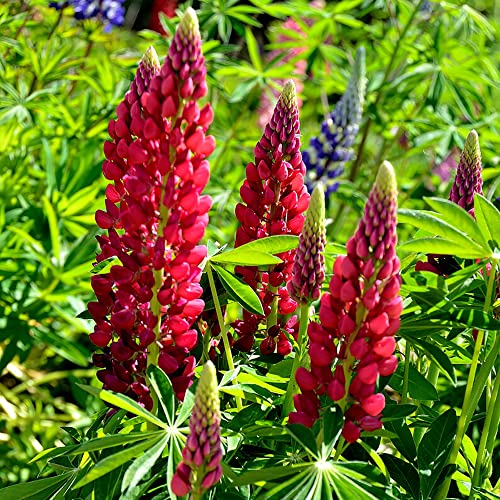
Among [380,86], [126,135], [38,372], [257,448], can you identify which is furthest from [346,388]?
[380,86]

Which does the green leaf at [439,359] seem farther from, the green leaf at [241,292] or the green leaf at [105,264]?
the green leaf at [105,264]

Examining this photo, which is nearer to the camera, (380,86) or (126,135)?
(126,135)

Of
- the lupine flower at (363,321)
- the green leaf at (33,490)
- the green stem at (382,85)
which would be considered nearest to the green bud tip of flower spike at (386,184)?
the lupine flower at (363,321)

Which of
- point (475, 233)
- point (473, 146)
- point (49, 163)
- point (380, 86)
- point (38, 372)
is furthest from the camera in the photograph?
point (380, 86)

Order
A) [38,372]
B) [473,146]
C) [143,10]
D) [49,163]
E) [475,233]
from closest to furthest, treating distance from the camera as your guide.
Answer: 1. [475,233]
2. [473,146]
3. [49,163]
4. [38,372]
5. [143,10]

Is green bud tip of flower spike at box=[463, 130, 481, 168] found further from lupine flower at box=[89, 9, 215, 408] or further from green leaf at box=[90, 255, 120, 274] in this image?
green leaf at box=[90, 255, 120, 274]

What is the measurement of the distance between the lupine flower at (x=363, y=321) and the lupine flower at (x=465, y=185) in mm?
440

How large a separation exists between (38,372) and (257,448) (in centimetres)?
227

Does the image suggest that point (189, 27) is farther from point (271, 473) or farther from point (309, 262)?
point (271, 473)

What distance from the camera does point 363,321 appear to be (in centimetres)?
112

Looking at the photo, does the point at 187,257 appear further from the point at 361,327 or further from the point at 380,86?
the point at 380,86

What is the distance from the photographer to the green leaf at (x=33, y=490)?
50.4 inches

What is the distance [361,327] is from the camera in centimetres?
112

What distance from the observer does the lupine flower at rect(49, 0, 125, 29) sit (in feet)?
11.6
